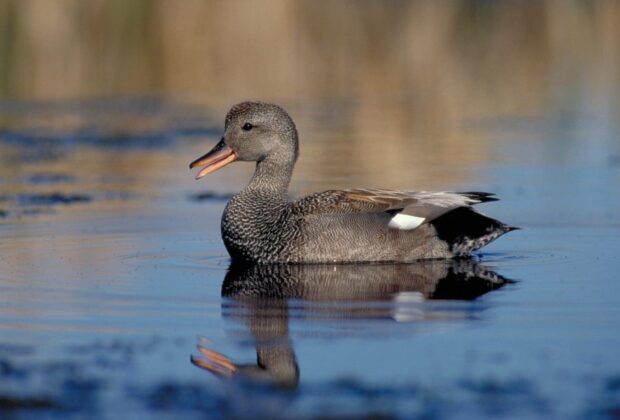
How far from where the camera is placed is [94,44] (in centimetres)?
2270

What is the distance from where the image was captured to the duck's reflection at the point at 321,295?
6109 mm

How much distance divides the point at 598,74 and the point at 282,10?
6.58 meters

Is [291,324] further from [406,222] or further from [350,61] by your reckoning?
[350,61]

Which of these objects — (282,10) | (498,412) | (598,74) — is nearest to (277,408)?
(498,412)

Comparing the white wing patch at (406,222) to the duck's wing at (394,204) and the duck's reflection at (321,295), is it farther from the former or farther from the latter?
the duck's reflection at (321,295)

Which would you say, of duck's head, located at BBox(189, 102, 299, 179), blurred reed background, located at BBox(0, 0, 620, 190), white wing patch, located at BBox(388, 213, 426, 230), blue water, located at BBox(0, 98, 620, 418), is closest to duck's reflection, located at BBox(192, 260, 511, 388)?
blue water, located at BBox(0, 98, 620, 418)

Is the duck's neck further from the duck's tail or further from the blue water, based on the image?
the duck's tail

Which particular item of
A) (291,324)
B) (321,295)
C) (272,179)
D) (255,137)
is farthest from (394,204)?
(291,324)

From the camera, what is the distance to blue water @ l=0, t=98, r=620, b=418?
17.9 feet

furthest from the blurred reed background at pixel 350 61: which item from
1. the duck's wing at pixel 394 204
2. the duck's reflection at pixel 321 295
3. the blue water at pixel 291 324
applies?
the duck's reflection at pixel 321 295

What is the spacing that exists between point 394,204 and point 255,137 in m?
1.21

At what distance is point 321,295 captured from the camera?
782cm

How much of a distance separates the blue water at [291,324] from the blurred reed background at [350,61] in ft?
14.6

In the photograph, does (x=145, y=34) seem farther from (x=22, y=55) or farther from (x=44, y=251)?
(x=44, y=251)
